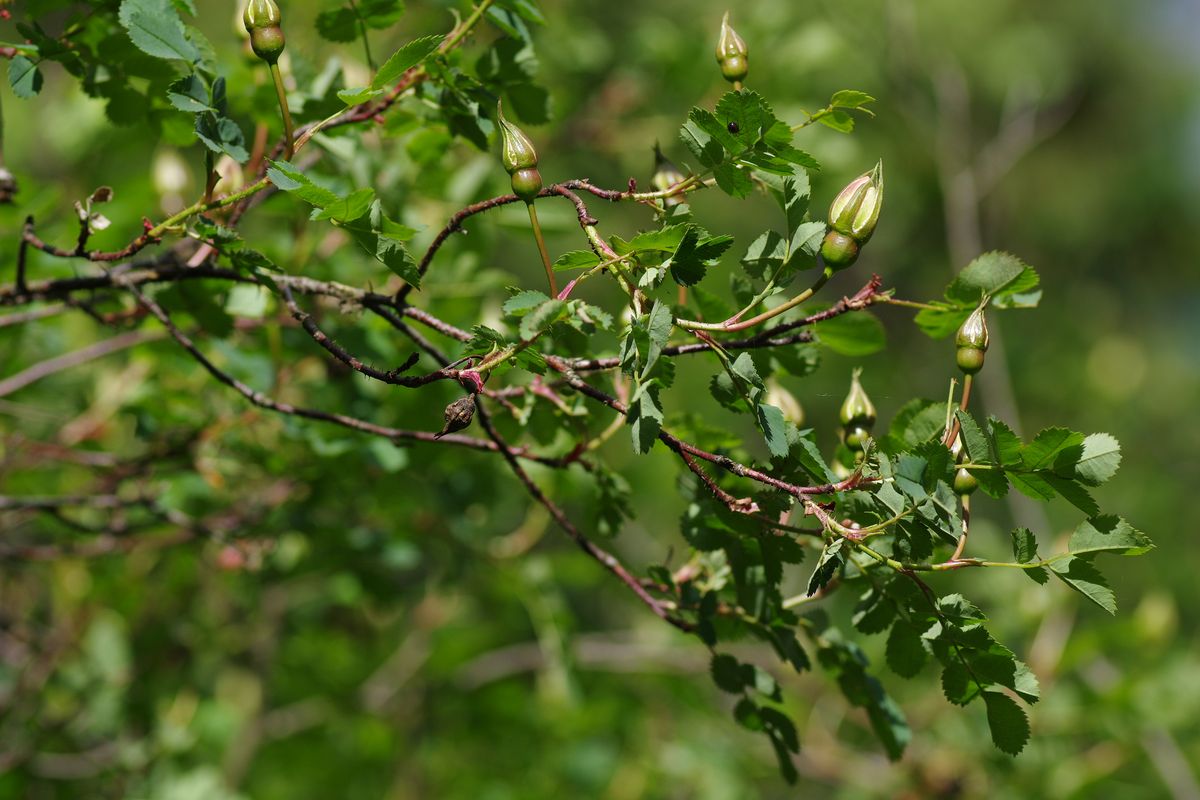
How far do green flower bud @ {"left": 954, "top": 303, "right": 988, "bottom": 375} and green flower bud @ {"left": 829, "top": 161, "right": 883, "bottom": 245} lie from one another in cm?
12

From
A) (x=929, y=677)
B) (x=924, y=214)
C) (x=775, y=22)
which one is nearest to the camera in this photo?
(x=775, y=22)

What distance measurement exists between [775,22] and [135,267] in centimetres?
176

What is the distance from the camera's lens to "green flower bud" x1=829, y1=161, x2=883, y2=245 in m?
0.81

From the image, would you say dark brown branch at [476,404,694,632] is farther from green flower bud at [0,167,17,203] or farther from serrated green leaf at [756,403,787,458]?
green flower bud at [0,167,17,203]

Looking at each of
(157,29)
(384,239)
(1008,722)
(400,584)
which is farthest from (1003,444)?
(400,584)

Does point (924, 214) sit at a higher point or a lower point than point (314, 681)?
lower

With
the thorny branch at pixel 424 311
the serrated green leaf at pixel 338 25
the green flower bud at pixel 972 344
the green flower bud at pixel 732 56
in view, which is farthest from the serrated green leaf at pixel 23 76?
the green flower bud at pixel 972 344

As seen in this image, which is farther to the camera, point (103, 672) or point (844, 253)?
point (103, 672)

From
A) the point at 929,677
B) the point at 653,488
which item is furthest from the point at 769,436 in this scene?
the point at 929,677

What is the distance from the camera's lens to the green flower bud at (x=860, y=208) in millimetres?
812

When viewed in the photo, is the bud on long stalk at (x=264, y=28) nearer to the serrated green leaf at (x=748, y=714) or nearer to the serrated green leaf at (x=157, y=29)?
the serrated green leaf at (x=157, y=29)

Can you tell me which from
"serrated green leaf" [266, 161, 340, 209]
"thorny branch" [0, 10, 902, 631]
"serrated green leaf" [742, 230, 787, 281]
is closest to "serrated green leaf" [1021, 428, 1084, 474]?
"thorny branch" [0, 10, 902, 631]

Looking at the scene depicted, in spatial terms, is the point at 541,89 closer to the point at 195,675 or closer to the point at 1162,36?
the point at 195,675

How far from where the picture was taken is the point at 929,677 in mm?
3553
